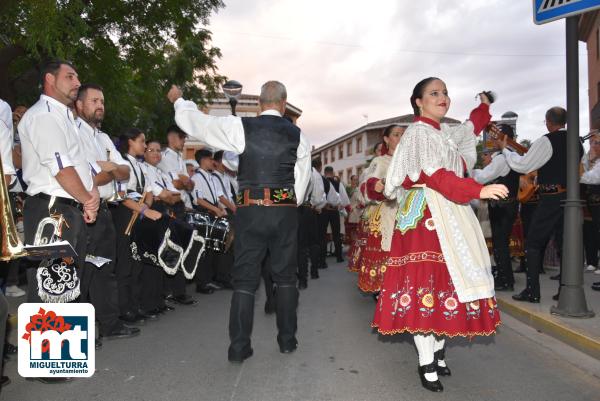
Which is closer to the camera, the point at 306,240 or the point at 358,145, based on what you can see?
the point at 306,240

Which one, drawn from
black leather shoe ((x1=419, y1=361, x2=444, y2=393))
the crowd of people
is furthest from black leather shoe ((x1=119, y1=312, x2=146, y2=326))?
black leather shoe ((x1=419, y1=361, x2=444, y2=393))

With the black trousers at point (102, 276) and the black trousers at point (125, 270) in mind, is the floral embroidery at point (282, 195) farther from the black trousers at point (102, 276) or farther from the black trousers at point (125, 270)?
the black trousers at point (125, 270)

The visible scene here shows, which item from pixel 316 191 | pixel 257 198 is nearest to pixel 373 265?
pixel 257 198

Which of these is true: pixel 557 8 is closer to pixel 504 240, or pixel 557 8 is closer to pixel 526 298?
pixel 504 240

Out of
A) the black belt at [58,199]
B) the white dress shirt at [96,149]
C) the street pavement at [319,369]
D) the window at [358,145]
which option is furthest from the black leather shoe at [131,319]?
the window at [358,145]

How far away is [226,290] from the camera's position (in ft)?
25.2

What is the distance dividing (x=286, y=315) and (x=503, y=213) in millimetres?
4255

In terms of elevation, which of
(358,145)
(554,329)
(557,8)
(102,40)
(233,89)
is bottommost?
(554,329)

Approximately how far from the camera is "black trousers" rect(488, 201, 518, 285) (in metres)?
6.80

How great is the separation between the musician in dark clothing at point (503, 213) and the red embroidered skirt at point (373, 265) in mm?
1798

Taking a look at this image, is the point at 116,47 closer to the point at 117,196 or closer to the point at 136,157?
the point at 136,157

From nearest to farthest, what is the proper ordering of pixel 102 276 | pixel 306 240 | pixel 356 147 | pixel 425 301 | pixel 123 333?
pixel 425 301
pixel 102 276
pixel 123 333
pixel 306 240
pixel 356 147

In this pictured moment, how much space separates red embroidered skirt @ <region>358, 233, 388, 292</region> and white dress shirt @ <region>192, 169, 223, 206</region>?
8.97ft

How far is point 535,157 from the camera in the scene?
562cm
